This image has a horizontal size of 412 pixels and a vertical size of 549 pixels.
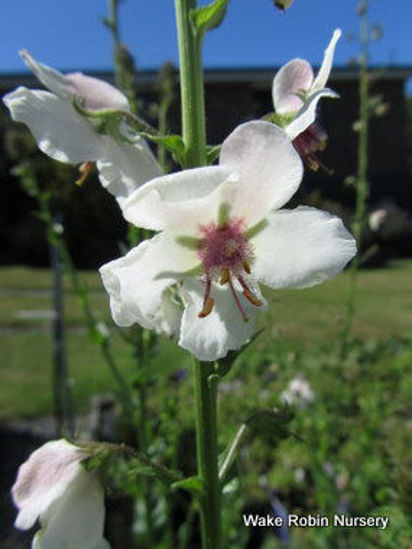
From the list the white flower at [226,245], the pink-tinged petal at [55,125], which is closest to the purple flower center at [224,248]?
the white flower at [226,245]

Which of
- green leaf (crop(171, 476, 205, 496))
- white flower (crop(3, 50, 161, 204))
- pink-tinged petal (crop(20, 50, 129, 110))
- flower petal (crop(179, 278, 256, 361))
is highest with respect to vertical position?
pink-tinged petal (crop(20, 50, 129, 110))

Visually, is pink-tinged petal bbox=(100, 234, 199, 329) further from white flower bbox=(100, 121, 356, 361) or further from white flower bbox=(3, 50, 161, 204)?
white flower bbox=(3, 50, 161, 204)

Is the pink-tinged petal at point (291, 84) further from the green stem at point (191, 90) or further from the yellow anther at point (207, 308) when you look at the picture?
the yellow anther at point (207, 308)

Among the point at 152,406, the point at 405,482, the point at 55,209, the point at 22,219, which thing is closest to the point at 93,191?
the point at 55,209

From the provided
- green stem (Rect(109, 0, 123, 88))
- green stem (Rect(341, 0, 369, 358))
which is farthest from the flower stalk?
green stem (Rect(341, 0, 369, 358))

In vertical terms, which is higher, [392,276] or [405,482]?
[392,276]

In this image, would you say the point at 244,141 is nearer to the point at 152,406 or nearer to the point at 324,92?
the point at 324,92

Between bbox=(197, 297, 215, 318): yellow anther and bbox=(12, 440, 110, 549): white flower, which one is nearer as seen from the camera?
bbox=(197, 297, 215, 318): yellow anther
